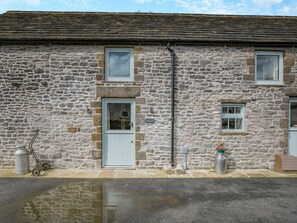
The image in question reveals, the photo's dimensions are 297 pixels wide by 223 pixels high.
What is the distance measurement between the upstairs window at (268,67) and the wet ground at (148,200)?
360cm

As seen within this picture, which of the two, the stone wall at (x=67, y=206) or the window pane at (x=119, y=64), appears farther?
the window pane at (x=119, y=64)

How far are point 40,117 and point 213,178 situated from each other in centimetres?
634

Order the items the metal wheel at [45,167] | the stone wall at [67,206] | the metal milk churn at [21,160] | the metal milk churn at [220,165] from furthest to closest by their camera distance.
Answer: the metal wheel at [45,167] < the metal milk churn at [220,165] < the metal milk churn at [21,160] < the stone wall at [67,206]

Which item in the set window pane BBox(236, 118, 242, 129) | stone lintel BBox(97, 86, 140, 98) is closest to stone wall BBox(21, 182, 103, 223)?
stone lintel BBox(97, 86, 140, 98)

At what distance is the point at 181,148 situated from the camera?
23.0ft

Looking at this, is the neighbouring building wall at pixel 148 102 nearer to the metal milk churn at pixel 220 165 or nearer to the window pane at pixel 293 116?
the window pane at pixel 293 116

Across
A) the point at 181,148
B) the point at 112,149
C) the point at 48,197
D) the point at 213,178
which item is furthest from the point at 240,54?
the point at 48,197

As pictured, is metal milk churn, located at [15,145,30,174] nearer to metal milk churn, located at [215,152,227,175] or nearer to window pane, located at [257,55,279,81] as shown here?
metal milk churn, located at [215,152,227,175]

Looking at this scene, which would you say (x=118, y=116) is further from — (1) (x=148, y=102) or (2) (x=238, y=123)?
(2) (x=238, y=123)

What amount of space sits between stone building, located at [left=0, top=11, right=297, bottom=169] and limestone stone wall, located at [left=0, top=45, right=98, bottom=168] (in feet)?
0.12

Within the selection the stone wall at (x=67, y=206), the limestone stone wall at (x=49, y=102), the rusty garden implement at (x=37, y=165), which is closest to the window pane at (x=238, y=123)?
the stone wall at (x=67, y=206)

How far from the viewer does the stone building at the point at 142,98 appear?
695 cm

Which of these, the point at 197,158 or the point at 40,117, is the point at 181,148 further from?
the point at 40,117

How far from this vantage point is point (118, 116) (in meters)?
7.08
